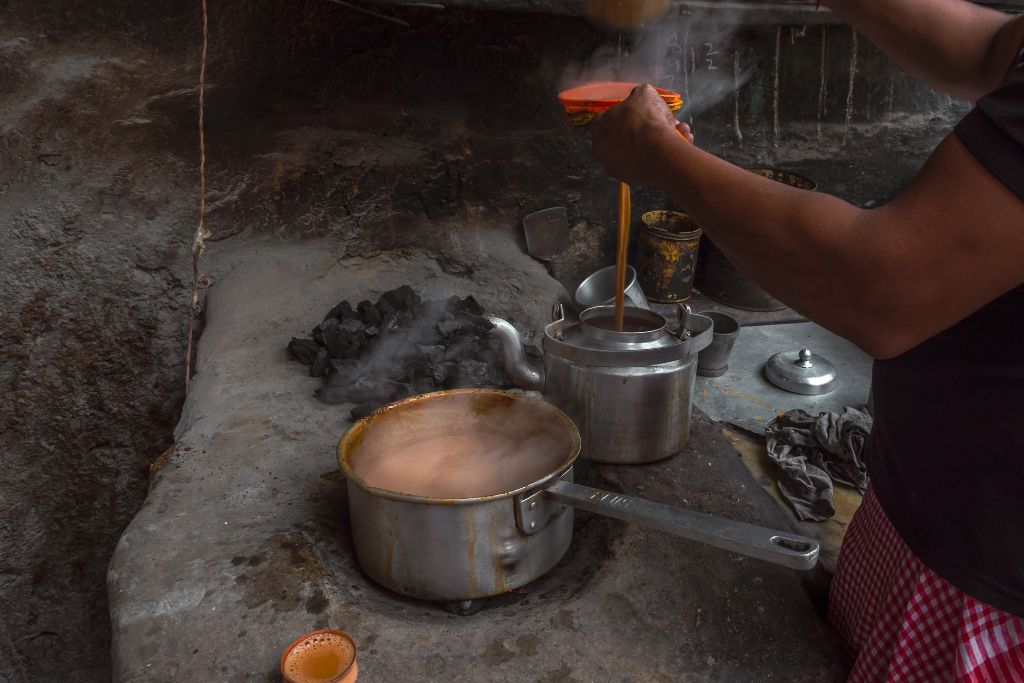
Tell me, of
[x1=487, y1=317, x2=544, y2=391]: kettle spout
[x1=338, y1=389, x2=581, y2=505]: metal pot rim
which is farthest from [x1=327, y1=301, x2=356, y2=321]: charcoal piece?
[x1=338, y1=389, x2=581, y2=505]: metal pot rim

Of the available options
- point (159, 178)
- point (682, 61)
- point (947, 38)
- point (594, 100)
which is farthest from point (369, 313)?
point (682, 61)

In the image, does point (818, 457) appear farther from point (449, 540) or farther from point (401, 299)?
point (449, 540)

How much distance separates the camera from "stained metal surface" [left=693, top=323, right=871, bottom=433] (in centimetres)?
388

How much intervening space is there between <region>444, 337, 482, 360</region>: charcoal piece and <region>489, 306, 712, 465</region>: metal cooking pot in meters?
0.67

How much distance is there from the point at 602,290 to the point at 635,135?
2757 millimetres

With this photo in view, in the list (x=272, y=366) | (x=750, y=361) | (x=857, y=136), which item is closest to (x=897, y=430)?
(x=272, y=366)

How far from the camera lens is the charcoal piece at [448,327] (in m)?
3.12

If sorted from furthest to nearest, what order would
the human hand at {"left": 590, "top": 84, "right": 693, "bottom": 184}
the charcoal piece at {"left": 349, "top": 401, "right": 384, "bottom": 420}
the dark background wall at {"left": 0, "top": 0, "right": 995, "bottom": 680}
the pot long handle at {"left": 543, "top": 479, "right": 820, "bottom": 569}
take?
the dark background wall at {"left": 0, "top": 0, "right": 995, "bottom": 680} → the charcoal piece at {"left": 349, "top": 401, "right": 384, "bottom": 420} → the human hand at {"left": 590, "top": 84, "right": 693, "bottom": 184} → the pot long handle at {"left": 543, "top": 479, "right": 820, "bottom": 569}

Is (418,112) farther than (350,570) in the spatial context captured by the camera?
Yes

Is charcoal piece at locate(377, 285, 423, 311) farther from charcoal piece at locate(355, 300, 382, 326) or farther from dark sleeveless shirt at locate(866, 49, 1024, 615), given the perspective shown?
dark sleeveless shirt at locate(866, 49, 1024, 615)

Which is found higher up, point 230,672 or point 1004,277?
point 1004,277

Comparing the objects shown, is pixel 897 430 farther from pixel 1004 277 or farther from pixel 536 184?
pixel 536 184

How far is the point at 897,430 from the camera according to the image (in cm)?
143

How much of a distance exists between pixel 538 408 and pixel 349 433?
21.0 inches
